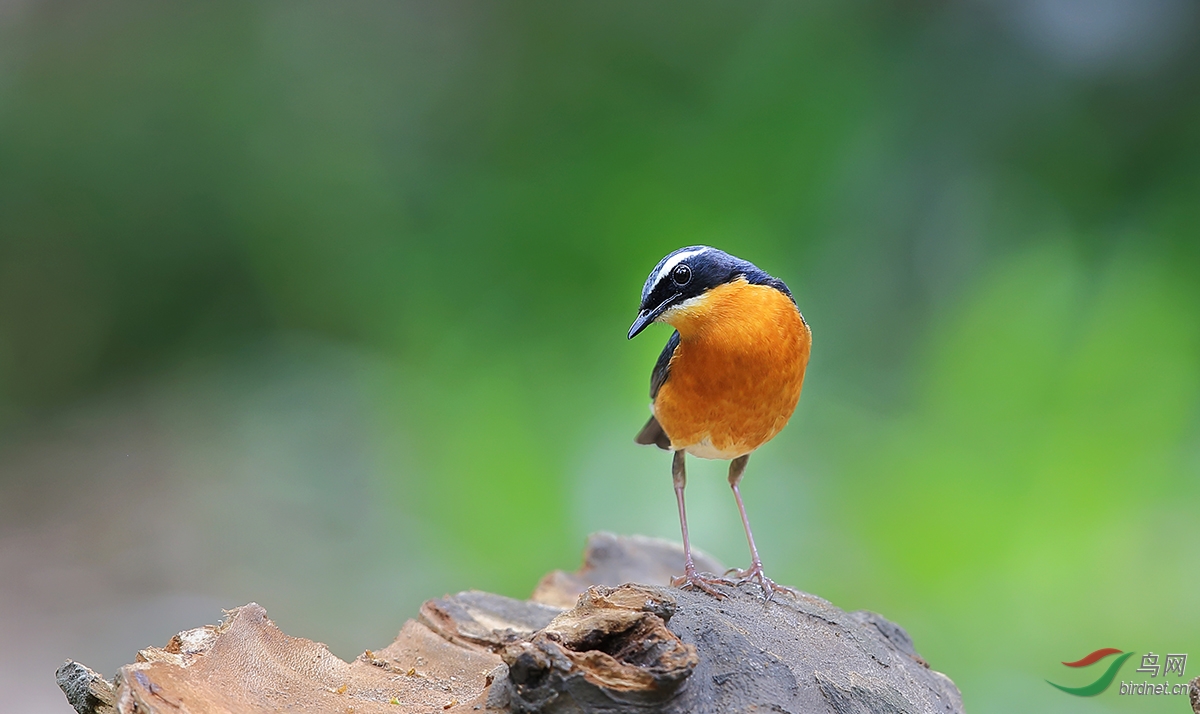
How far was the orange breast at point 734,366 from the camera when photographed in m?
3.23

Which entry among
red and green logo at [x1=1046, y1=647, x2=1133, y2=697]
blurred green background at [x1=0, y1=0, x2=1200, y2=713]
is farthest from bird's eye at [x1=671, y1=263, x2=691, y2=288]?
red and green logo at [x1=1046, y1=647, x2=1133, y2=697]

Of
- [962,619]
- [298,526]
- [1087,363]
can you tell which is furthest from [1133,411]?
[298,526]

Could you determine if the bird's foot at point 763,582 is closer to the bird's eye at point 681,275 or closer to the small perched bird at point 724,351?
the small perched bird at point 724,351

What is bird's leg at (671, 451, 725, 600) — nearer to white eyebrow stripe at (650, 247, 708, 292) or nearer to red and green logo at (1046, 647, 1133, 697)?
white eyebrow stripe at (650, 247, 708, 292)

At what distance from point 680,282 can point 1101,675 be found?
341cm

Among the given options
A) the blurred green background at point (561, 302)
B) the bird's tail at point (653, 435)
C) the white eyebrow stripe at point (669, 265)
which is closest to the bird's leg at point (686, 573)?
the bird's tail at point (653, 435)

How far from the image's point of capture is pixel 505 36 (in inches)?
285

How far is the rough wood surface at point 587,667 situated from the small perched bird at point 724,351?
50 cm

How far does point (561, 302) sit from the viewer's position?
6.64 m

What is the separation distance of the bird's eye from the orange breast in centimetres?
8

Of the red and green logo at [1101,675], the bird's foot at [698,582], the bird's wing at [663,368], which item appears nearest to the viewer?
the bird's foot at [698,582]

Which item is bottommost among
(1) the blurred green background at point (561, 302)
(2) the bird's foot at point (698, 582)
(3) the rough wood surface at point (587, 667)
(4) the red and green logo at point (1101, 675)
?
(3) the rough wood surface at point (587, 667)

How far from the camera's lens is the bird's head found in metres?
3.14

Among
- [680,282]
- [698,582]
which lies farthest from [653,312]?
[698,582]
